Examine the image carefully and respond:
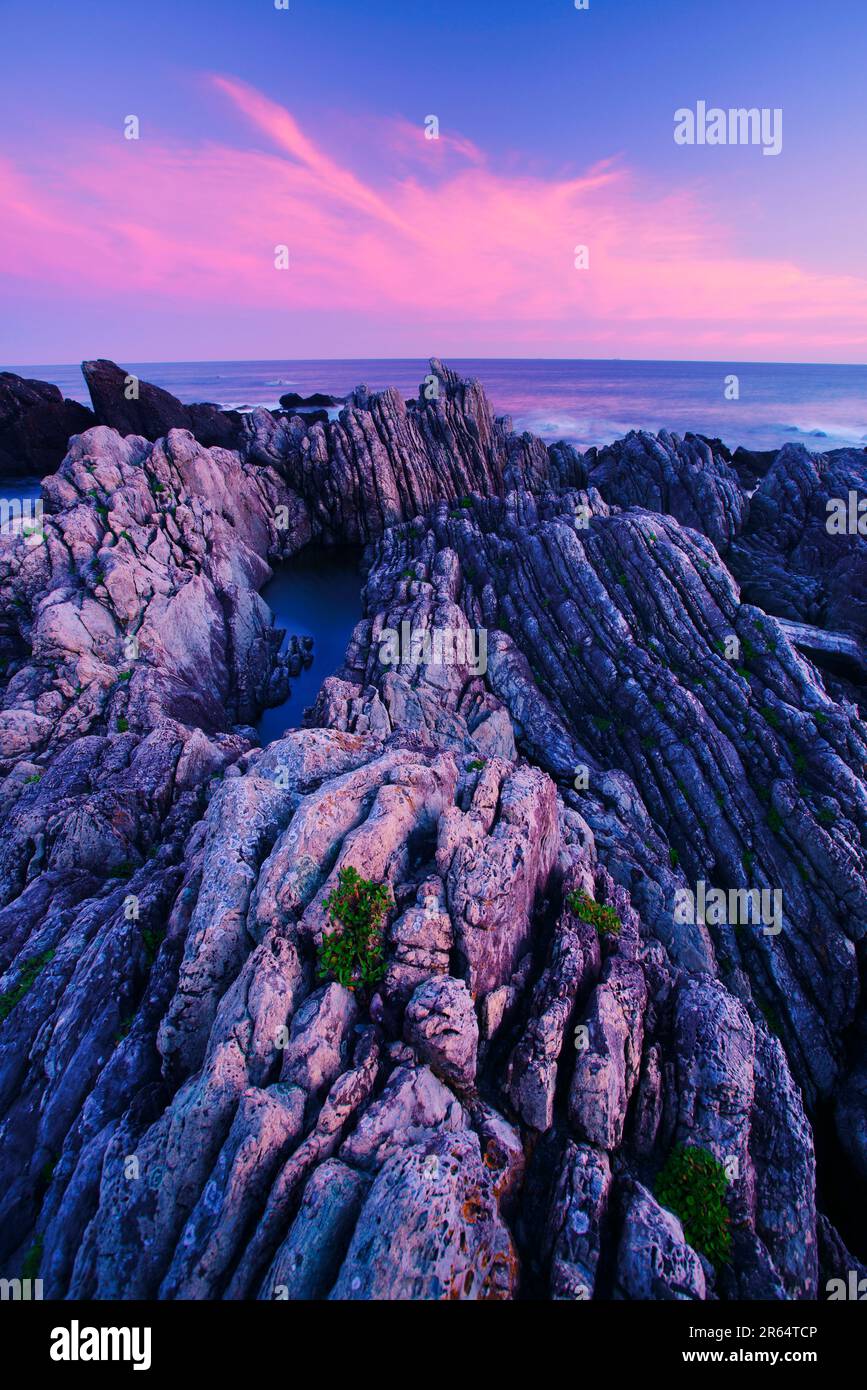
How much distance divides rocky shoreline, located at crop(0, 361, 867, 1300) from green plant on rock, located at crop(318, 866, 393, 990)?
0.83 feet

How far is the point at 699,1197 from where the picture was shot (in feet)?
32.4

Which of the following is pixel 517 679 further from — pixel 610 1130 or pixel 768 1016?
pixel 610 1130

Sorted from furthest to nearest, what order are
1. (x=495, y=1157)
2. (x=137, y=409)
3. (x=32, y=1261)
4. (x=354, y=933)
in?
(x=137, y=409)
(x=354, y=933)
(x=32, y=1261)
(x=495, y=1157)

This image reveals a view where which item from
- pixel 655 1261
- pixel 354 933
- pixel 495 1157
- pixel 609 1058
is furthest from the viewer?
pixel 354 933

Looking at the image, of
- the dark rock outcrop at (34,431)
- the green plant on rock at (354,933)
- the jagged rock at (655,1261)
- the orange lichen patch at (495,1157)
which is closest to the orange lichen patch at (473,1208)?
the orange lichen patch at (495,1157)

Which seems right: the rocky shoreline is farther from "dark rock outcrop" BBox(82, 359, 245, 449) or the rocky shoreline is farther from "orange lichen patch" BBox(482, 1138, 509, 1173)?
"dark rock outcrop" BBox(82, 359, 245, 449)

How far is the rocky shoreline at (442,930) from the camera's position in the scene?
8.69m

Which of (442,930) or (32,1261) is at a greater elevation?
(442,930)

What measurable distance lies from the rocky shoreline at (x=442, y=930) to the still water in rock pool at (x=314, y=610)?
322 cm

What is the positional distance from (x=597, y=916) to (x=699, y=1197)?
4.94 m

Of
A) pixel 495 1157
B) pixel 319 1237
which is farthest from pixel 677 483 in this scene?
pixel 319 1237

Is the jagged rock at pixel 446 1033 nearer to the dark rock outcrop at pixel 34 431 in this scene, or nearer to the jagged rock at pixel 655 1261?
the jagged rock at pixel 655 1261

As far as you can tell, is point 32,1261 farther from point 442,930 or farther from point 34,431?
point 34,431
